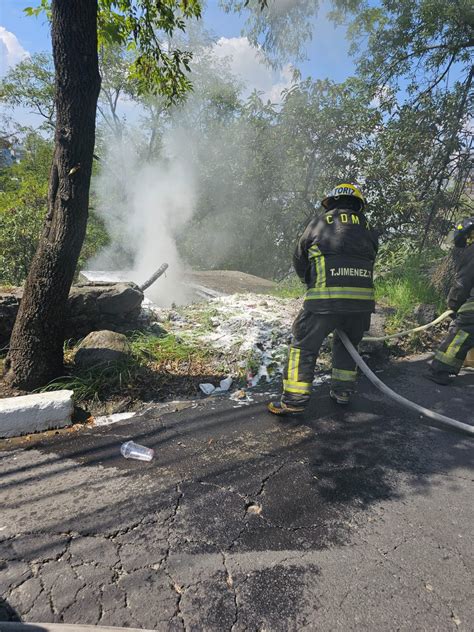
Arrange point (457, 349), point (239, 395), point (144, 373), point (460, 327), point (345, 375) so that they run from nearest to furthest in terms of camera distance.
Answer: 1. point (345, 375)
2. point (239, 395)
3. point (144, 373)
4. point (457, 349)
5. point (460, 327)

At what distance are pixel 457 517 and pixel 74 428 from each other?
2867 mm

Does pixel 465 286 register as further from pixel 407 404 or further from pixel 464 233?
pixel 407 404

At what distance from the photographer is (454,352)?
436 cm

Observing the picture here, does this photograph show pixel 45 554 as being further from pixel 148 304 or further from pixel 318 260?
pixel 148 304

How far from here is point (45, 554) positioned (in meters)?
1.92

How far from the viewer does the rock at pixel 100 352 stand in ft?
13.0

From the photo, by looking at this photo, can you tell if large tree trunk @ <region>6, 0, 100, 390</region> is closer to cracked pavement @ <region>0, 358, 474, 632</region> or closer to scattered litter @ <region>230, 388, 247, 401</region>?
cracked pavement @ <region>0, 358, 474, 632</region>

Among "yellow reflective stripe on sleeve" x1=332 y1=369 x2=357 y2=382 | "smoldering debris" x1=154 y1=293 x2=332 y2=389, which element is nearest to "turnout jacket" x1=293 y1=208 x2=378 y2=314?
"yellow reflective stripe on sleeve" x1=332 y1=369 x2=357 y2=382

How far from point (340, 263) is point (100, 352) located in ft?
8.44

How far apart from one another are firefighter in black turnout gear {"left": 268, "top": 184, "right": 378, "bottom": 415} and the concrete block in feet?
5.97

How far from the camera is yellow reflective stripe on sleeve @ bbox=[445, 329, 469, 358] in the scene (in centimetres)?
435

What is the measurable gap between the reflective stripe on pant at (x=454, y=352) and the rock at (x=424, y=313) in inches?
53.8

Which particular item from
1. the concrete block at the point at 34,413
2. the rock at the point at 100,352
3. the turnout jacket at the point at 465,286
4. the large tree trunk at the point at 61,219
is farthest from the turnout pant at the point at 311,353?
the large tree trunk at the point at 61,219

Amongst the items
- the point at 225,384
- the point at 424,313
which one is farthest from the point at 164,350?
the point at 424,313
